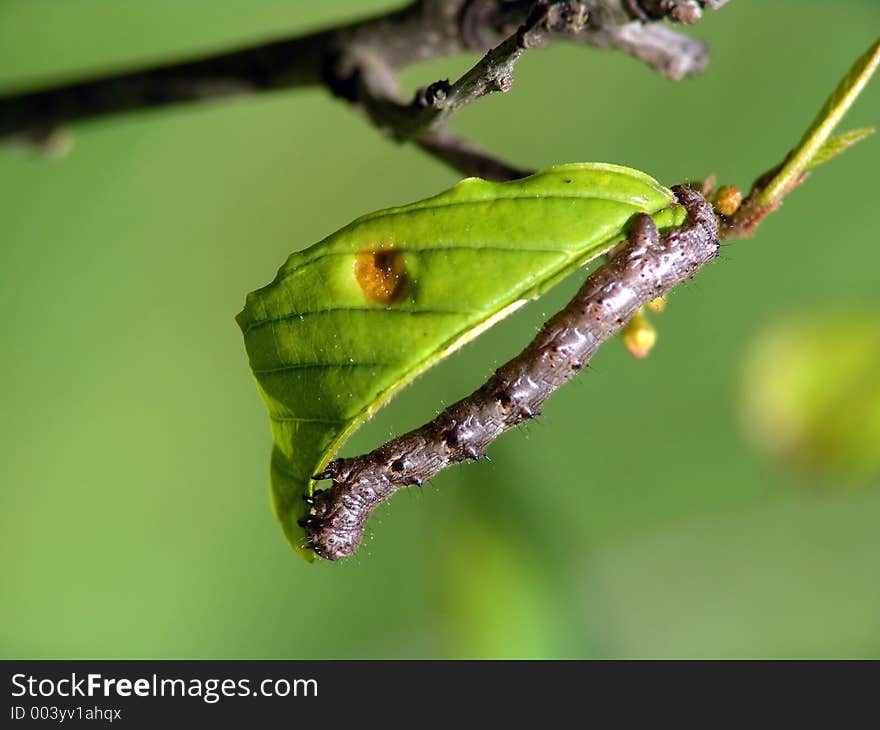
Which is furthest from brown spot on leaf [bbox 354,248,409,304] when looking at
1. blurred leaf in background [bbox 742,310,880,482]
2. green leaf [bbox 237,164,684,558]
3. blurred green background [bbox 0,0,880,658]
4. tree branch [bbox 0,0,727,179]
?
blurred green background [bbox 0,0,880,658]

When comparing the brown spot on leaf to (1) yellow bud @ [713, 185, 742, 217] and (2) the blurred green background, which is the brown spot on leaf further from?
(2) the blurred green background

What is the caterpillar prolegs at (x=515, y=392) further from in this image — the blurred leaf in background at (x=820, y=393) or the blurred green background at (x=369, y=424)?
the blurred green background at (x=369, y=424)

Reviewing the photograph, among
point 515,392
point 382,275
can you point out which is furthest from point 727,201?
point 382,275

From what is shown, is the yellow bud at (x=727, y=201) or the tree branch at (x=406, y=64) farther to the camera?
the yellow bud at (x=727, y=201)

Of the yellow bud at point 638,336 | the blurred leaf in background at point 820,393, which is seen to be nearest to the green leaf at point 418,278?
the yellow bud at point 638,336

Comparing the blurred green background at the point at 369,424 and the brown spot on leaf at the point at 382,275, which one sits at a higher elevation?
the blurred green background at the point at 369,424

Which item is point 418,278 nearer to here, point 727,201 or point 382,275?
point 382,275
